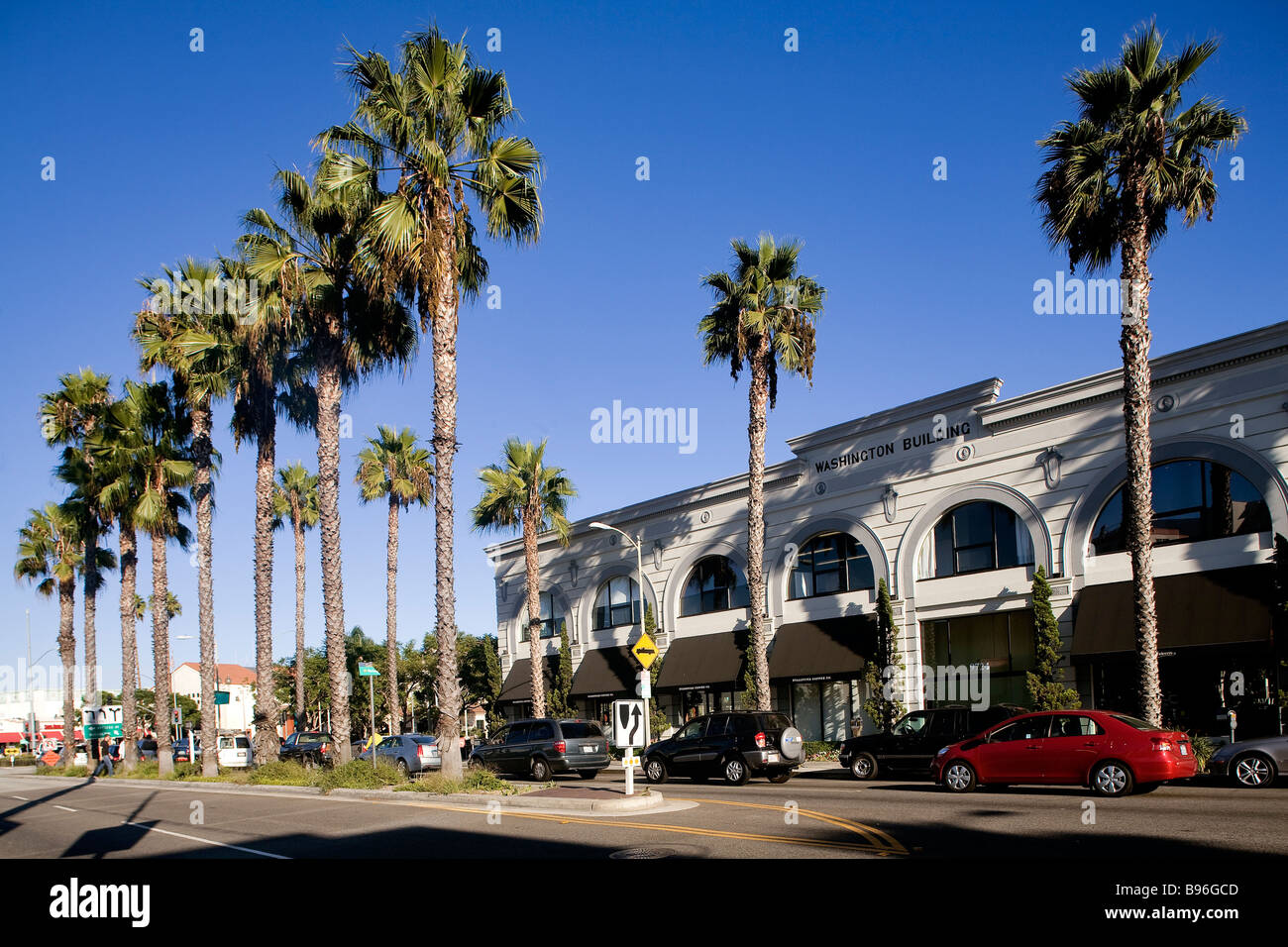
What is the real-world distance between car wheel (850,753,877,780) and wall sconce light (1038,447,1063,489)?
9738 mm

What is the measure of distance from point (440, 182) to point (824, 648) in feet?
62.6

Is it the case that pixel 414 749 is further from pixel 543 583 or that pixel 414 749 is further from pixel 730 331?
pixel 730 331

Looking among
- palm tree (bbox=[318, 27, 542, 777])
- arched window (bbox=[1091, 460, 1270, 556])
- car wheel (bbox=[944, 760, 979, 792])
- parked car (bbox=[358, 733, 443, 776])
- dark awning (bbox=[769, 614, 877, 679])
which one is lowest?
parked car (bbox=[358, 733, 443, 776])

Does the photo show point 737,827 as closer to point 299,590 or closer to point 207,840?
point 207,840

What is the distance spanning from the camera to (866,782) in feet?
77.4

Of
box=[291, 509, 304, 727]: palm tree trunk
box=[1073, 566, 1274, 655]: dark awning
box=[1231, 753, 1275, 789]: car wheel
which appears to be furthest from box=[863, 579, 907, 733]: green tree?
box=[291, 509, 304, 727]: palm tree trunk

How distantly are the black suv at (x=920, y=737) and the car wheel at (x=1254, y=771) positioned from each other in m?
4.26

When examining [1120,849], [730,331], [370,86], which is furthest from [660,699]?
[1120,849]

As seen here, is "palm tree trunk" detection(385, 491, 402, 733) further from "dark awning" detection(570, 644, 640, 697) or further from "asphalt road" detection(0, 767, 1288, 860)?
"asphalt road" detection(0, 767, 1288, 860)

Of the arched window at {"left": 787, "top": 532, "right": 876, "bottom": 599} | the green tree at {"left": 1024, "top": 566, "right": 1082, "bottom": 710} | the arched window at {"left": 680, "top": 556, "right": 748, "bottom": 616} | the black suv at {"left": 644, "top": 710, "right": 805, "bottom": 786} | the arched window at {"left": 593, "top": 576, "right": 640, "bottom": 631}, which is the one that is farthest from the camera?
the arched window at {"left": 593, "top": 576, "right": 640, "bottom": 631}

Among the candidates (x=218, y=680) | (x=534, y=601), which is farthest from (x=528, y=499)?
(x=218, y=680)

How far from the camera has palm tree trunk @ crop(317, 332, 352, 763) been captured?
84.8ft
